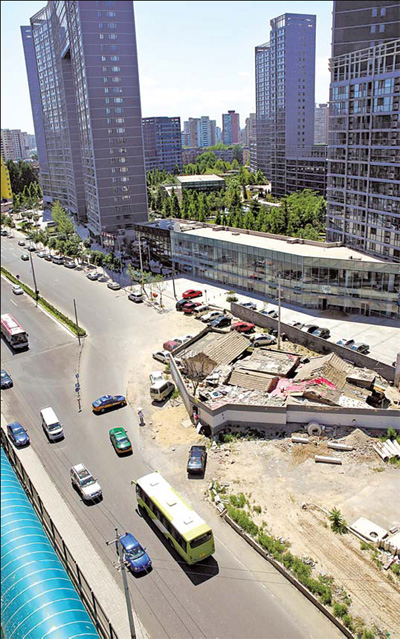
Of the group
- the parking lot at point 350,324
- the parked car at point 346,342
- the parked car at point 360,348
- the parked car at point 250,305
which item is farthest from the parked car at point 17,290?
the parked car at point 360,348

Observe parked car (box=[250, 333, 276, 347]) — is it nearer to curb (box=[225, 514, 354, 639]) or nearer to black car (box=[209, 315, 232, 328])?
black car (box=[209, 315, 232, 328])

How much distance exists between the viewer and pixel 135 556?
18328mm

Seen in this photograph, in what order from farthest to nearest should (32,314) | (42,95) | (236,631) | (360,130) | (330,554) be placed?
(42,95) → (32,314) → (360,130) → (330,554) → (236,631)

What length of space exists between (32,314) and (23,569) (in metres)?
36.4

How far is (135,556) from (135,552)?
17 centimetres

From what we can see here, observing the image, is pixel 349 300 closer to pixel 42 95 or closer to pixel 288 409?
pixel 288 409

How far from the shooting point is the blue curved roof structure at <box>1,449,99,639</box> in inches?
505

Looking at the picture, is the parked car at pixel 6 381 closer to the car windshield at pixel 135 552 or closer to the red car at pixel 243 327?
the red car at pixel 243 327

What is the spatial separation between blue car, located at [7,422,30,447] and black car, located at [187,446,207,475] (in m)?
9.50

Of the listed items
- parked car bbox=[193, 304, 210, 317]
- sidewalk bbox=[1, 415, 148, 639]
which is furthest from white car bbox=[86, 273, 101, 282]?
sidewalk bbox=[1, 415, 148, 639]

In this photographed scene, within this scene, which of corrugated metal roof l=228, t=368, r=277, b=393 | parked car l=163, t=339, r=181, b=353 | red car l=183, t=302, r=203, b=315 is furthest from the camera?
red car l=183, t=302, r=203, b=315

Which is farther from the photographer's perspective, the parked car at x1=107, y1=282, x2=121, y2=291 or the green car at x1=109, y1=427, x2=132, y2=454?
the parked car at x1=107, y1=282, x2=121, y2=291

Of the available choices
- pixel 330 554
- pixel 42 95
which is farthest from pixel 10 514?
pixel 42 95

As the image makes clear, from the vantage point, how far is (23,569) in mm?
14617
